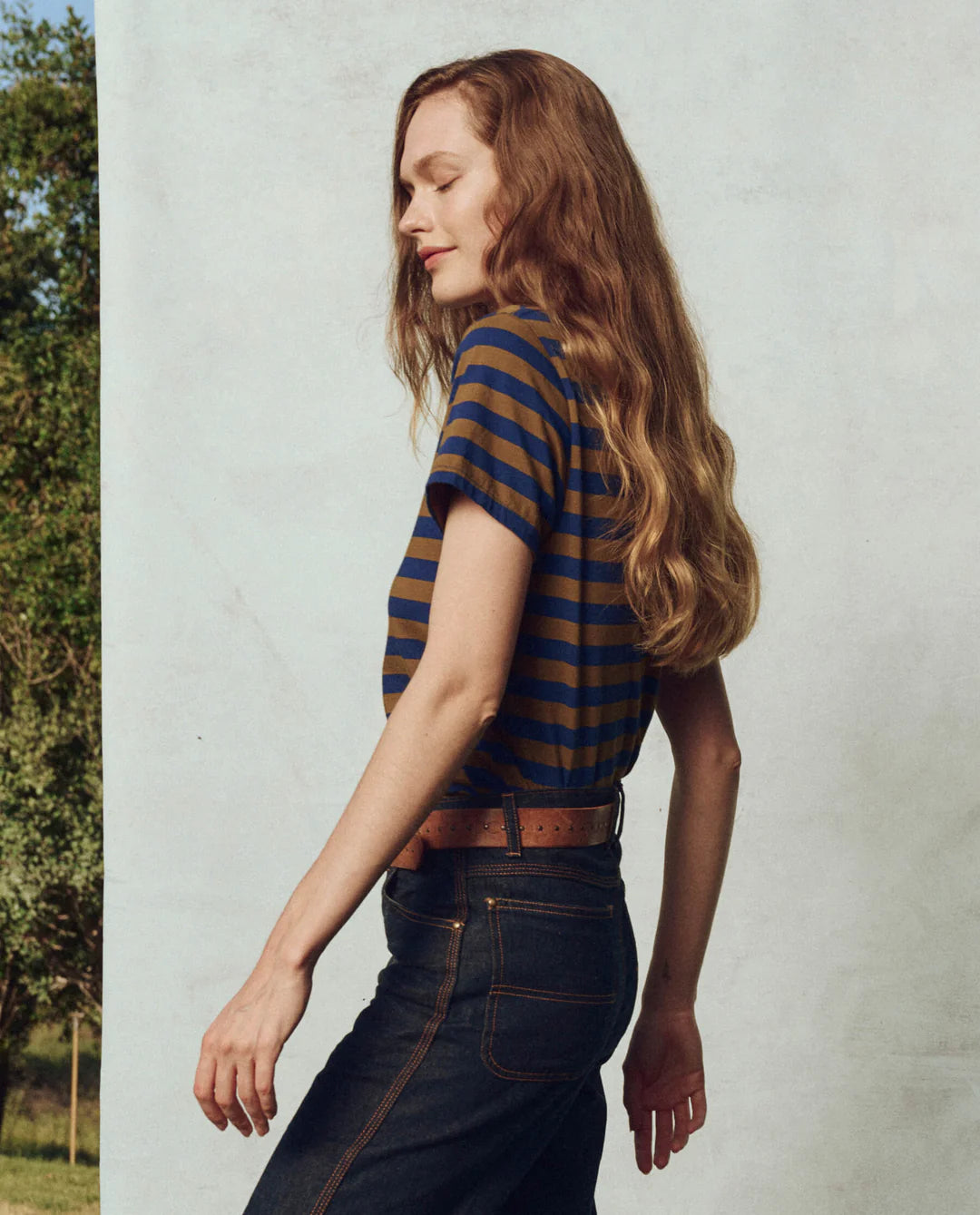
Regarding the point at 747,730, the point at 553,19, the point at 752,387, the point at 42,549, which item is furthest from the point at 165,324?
the point at 42,549

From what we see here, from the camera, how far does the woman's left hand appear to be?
3.14 ft

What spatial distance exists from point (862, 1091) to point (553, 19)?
2252 mm

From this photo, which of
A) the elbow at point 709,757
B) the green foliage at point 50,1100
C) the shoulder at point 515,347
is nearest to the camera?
the shoulder at point 515,347

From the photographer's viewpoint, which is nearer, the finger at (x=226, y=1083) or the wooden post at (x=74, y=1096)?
the finger at (x=226, y=1083)

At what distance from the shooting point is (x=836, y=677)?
268 centimetres

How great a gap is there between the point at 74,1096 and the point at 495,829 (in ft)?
16.4

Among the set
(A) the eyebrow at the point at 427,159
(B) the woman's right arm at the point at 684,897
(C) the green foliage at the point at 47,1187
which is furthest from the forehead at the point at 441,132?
(C) the green foliage at the point at 47,1187

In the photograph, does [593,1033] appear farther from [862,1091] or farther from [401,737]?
[862,1091]

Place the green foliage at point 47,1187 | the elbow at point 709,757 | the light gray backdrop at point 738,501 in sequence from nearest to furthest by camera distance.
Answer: the elbow at point 709,757, the light gray backdrop at point 738,501, the green foliage at point 47,1187

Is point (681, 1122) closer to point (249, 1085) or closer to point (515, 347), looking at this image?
point (249, 1085)

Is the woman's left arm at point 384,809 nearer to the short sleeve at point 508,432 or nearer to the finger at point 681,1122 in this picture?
the short sleeve at point 508,432

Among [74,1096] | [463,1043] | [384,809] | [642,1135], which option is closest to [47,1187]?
[74,1096]

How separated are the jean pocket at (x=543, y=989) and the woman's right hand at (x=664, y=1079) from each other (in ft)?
0.99

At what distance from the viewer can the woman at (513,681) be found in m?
0.99
